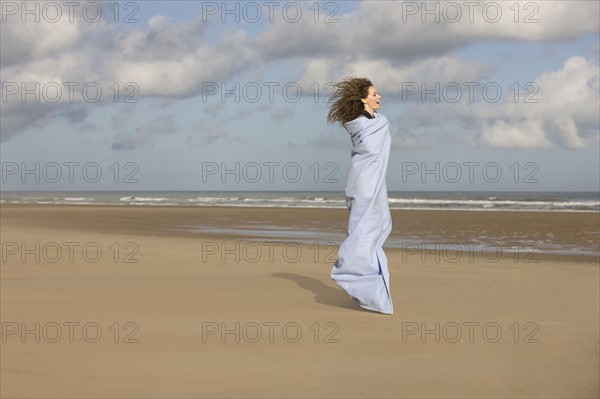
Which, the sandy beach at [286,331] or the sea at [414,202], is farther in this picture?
the sea at [414,202]

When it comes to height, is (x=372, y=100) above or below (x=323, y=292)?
above

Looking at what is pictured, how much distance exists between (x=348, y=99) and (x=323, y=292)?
8.03 ft

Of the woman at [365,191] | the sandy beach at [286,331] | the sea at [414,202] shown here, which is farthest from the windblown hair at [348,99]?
the sea at [414,202]

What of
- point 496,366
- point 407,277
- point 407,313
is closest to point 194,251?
point 407,277

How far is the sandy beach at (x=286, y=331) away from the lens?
14.4ft

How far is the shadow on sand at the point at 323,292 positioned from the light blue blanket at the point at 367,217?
37 centimetres

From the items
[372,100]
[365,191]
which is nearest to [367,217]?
[365,191]

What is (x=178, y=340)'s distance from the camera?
17.9 feet

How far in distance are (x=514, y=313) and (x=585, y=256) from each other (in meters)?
6.51

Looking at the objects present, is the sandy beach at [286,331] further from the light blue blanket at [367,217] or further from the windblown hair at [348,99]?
the windblown hair at [348,99]

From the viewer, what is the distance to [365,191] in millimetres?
6566

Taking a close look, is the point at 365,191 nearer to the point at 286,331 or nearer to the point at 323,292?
the point at 286,331

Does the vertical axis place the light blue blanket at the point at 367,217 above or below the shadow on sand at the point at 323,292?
above

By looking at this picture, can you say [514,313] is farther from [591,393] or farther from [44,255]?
[44,255]
